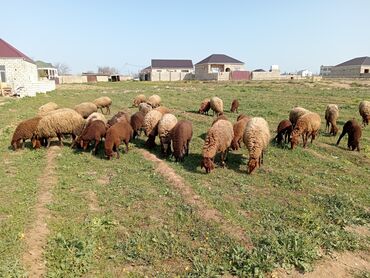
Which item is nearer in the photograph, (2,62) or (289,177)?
(289,177)

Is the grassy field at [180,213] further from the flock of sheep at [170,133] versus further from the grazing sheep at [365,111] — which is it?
A: the grazing sheep at [365,111]

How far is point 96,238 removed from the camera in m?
5.93

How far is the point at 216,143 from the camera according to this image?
9.74 metres

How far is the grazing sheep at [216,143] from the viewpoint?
945 centimetres

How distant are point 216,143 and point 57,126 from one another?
6322 millimetres

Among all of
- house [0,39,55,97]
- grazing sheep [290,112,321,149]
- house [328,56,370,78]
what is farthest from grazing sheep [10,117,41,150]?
house [328,56,370,78]

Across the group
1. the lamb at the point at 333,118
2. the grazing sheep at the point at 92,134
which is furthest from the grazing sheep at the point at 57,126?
the lamb at the point at 333,118

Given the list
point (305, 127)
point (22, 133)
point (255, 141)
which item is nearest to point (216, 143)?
point (255, 141)

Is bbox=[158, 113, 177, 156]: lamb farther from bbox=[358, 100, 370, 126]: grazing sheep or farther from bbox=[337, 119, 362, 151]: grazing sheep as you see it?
bbox=[358, 100, 370, 126]: grazing sheep

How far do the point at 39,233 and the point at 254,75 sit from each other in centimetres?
7672

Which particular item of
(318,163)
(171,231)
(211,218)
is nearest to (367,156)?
(318,163)

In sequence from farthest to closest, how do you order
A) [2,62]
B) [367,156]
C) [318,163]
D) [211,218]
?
[2,62]
[367,156]
[318,163]
[211,218]

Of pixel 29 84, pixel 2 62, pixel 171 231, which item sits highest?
pixel 2 62

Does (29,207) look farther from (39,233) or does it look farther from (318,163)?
(318,163)
